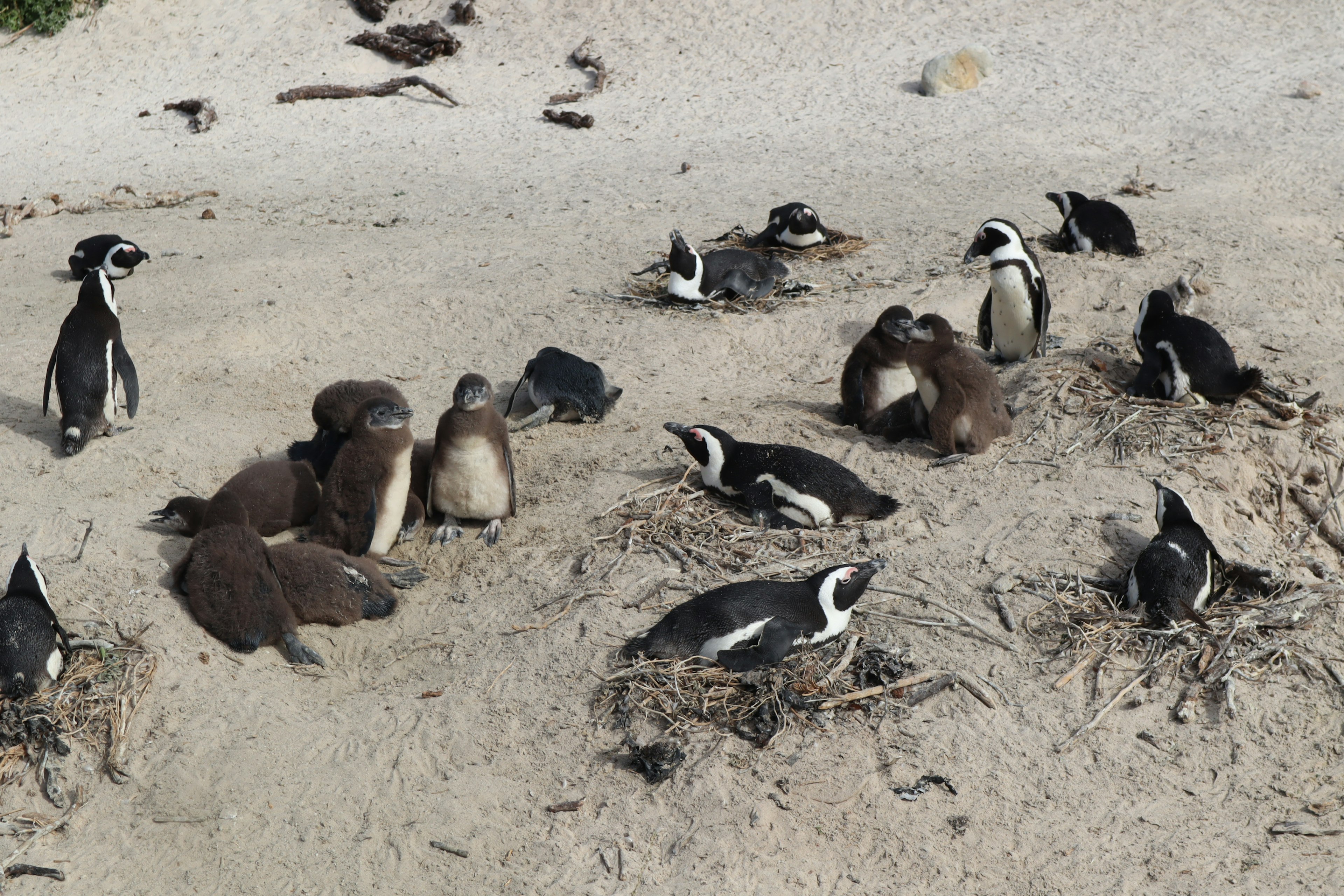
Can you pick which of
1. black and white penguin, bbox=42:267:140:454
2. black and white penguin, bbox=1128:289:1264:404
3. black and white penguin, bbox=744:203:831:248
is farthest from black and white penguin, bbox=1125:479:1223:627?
black and white penguin, bbox=42:267:140:454

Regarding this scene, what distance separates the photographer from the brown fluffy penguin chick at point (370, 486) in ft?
15.0

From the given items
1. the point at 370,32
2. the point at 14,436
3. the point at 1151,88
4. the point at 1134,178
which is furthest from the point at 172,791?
the point at 370,32

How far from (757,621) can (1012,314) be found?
135 inches

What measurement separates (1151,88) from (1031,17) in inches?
88.6

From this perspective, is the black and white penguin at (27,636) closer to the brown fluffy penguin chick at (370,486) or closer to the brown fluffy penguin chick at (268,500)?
the brown fluffy penguin chick at (268,500)

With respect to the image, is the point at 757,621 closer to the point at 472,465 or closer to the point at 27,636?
the point at 472,465

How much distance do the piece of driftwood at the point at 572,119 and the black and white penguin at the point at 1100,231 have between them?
5.92m

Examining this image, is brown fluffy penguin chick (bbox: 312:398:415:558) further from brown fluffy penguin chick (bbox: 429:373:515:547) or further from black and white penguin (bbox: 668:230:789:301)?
black and white penguin (bbox: 668:230:789:301)

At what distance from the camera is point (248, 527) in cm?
418

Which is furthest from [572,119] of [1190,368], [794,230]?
[1190,368]

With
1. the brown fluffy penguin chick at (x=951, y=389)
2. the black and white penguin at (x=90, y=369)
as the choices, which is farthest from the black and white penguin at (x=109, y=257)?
the brown fluffy penguin chick at (x=951, y=389)

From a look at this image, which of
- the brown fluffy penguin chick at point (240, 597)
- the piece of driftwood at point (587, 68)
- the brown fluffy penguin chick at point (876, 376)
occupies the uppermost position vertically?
the brown fluffy penguin chick at point (876, 376)

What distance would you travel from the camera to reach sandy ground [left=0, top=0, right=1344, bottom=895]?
3.19 meters

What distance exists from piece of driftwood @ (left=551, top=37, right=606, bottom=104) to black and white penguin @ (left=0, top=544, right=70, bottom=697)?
32.6 feet
